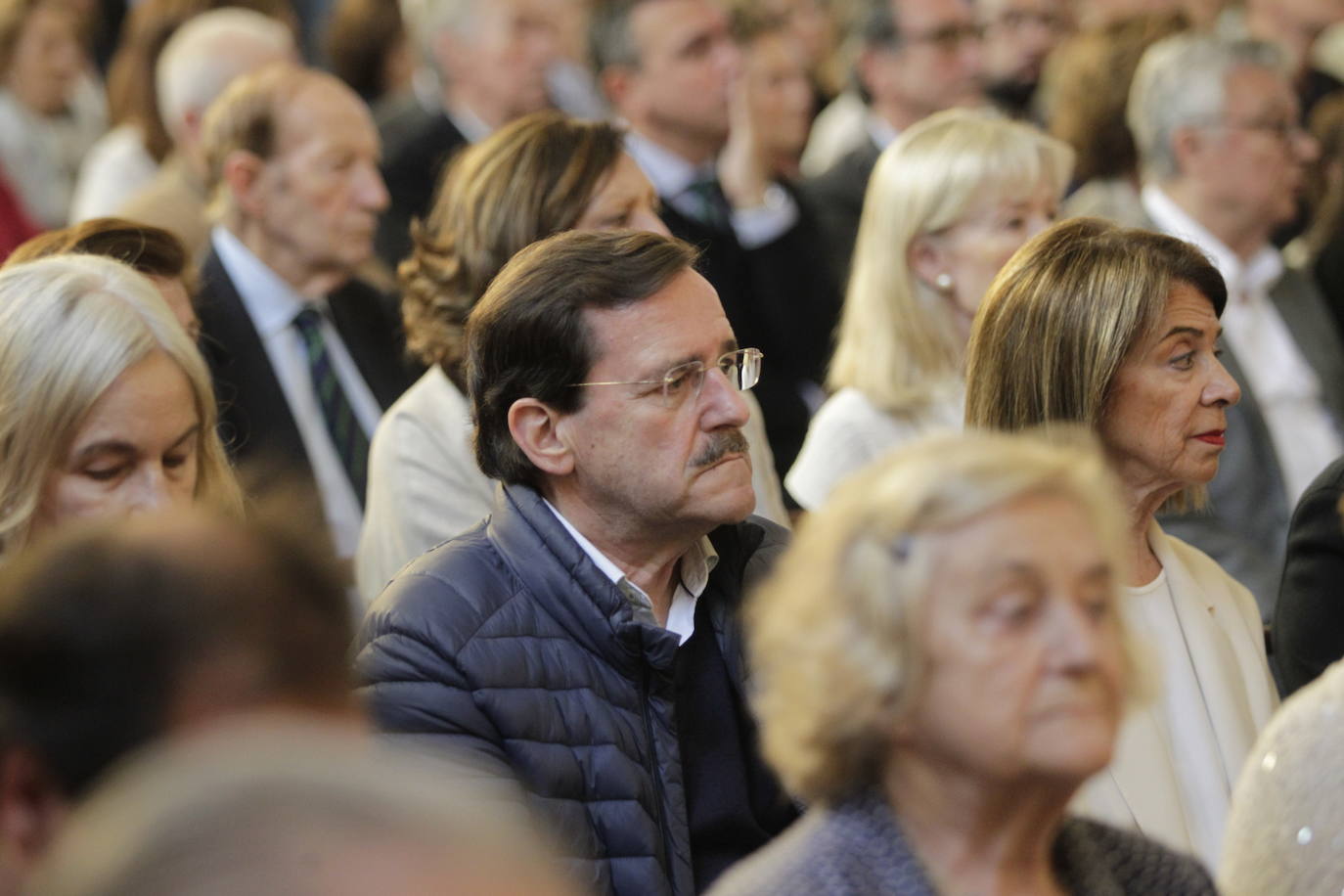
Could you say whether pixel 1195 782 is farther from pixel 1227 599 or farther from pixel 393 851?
pixel 393 851

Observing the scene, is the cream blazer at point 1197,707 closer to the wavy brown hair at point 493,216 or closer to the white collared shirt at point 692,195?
the wavy brown hair at point 493,216

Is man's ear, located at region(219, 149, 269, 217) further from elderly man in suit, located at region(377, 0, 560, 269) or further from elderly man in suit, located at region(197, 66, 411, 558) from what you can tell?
elderly man in suit, located at region(377, 0, 560, 269)

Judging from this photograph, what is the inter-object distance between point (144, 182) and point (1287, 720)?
14.7ft

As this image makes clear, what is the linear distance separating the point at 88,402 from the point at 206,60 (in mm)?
3035

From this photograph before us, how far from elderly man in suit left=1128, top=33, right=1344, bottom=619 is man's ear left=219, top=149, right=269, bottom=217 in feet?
7.39

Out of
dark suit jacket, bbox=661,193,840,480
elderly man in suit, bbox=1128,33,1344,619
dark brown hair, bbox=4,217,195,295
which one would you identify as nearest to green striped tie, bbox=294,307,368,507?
dark brown hair, bbox=4,217,195,295

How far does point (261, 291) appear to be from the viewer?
4156 millimetres

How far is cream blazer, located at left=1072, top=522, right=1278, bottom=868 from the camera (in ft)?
8.52

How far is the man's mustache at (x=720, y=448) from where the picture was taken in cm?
261

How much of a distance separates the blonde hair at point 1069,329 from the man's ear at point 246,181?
2.10 meters

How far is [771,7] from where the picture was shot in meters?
7.62

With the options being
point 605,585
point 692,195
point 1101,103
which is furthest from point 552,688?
point 1101,103

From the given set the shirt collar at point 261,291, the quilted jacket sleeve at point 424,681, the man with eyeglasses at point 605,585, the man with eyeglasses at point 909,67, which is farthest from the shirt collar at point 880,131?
the quilted jacket sleeve at point 424,681

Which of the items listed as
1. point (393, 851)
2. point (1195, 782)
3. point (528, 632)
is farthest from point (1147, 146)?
point (393, 851)
